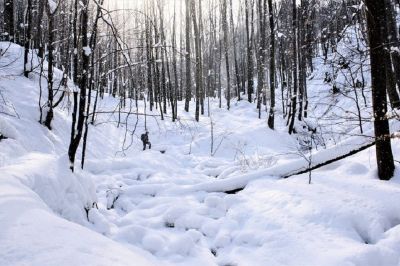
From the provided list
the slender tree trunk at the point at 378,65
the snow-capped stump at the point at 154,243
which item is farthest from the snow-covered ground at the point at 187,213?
the slender tree trunk at the point at 378,65

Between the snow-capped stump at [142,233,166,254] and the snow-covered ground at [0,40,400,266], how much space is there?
13 mm

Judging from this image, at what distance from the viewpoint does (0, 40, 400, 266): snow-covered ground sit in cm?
283

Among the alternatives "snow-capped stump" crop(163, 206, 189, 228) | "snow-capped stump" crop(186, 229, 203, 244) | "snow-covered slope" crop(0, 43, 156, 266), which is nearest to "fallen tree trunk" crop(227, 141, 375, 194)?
"snow-capped stump" crop(163, 206, 189, 228)

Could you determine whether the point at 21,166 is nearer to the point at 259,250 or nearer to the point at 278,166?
the point at 259,250

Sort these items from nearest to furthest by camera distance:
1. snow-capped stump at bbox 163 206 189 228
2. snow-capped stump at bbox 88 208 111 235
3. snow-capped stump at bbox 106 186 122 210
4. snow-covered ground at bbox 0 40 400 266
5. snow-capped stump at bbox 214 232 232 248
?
snow-covered ground at bbox 0 40 400 266, snow-capped stump at bbox 214 232 232 248, snow-capped stump at bbox 88 208 111 235, snow-capped stump at bbox 163 206 189 228, snow-capped stump at bbox 106 186 122 210

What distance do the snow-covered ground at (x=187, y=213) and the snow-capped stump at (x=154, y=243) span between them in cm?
1

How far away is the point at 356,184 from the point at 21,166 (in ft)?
14.7

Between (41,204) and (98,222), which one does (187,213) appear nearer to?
(98,222)

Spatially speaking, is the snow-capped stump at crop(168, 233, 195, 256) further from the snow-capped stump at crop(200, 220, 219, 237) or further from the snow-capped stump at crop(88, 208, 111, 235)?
the snow-capped stump at crop(88, 208, 111, 235)

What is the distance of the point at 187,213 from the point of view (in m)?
5.77

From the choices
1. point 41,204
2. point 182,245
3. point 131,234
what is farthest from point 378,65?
point 41,204

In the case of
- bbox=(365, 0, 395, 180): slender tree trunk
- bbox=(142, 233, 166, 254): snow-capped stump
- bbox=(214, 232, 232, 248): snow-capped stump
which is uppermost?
bbox=(365, 0, 395, 180): slender tree trunk

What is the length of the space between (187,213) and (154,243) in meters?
1.14

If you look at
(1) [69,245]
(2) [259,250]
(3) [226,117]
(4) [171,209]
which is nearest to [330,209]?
(2) [259,250]
